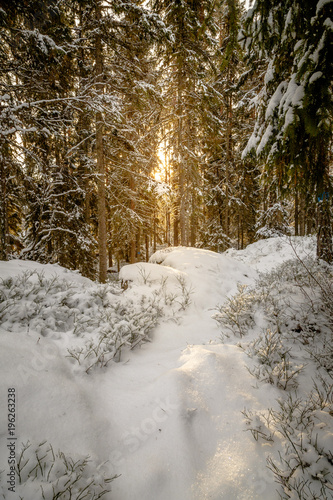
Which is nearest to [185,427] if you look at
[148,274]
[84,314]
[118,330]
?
[118,330]

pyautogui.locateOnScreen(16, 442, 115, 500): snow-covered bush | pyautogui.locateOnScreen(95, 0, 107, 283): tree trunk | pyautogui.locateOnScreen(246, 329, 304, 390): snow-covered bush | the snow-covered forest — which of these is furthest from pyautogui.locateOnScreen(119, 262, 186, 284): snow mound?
pyautogui.locateOnScreen(16, 442, 115, 500): snow-covered bush

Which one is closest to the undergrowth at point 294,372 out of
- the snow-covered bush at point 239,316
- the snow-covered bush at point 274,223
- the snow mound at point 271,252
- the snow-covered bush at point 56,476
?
the snow-covered bush at point 239,316

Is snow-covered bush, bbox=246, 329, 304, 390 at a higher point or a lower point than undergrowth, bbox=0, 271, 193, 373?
lower

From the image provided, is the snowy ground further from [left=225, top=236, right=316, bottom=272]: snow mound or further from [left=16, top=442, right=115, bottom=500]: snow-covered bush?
[left=225, top=236, right=316, bottom=272]: snow mound

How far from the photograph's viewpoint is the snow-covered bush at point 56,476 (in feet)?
4.60

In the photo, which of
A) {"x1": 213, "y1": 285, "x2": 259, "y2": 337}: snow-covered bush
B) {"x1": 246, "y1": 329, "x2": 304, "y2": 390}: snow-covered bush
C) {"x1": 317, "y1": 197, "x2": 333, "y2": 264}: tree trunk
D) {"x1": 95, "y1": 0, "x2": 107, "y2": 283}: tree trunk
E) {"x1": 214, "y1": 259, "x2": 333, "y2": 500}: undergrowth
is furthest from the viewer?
{"x1": 95, "y1": 0, "x2": 107, "y2": 283}: tree trunk

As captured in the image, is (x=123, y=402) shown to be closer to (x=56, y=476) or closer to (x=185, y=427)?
Answer: (x=185, y=427)

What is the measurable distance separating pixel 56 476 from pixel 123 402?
0.84 meters

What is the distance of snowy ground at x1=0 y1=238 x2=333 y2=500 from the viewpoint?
1.60m

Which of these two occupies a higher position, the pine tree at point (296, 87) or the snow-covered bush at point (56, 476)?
the pine tree at point (296, 87)

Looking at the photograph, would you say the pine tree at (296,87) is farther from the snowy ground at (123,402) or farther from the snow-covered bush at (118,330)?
the snow-covered bush at (118,330)

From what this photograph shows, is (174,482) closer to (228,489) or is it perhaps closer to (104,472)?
(228,489)

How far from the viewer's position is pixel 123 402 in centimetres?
229

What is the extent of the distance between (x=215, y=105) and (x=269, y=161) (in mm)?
8454
